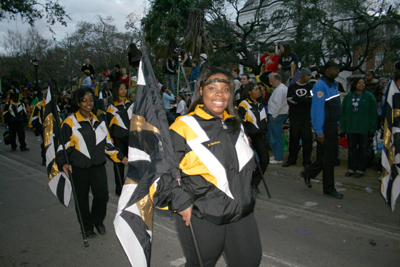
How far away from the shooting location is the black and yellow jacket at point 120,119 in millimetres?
6035

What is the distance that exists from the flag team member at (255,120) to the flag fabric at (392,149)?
2186mm

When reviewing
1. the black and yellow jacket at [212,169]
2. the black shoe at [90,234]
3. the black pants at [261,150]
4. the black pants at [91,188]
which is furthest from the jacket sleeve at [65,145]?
the black pants at [261,150]

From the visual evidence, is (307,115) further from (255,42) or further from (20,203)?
A: (255,42)

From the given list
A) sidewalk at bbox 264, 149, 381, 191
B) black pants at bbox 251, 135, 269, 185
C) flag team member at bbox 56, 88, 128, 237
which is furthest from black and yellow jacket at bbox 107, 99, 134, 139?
sidewalk at bbox 264, 149, 381, 191

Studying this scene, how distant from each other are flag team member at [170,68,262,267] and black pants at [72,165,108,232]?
2300 mm

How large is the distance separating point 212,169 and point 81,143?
260cm

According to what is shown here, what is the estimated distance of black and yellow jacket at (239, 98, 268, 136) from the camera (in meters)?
5.99

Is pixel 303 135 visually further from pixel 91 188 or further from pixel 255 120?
pixel 91 188

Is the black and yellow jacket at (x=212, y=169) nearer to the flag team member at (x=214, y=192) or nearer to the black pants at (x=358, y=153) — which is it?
the flag team member at (x=214, y=192)

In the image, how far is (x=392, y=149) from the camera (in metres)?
4.09

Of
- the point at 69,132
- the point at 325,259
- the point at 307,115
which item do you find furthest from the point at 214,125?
the point at 307,115

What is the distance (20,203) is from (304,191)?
17.9 ft

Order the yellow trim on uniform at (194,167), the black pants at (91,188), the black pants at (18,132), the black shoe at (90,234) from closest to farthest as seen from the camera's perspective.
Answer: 1. the yellow trim on uniform at (194,167)
2. the black pants at (91,188)
3. the black shoe at (90,234)
4. the black pants at (18,132)

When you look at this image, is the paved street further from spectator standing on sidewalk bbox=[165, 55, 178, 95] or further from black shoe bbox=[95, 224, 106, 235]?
spectator standing on sidewalk bbox=[165, 55, 178, 95]
